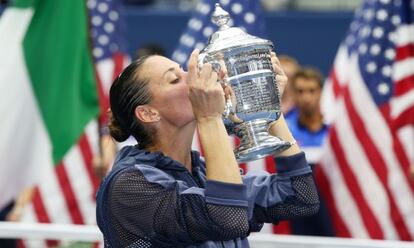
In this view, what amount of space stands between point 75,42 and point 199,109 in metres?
3.73

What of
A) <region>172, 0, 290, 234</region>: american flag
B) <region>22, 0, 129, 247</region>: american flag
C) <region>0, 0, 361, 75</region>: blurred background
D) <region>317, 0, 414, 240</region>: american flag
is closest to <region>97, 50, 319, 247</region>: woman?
<region>172, 0, 290, 234</region>: american flag

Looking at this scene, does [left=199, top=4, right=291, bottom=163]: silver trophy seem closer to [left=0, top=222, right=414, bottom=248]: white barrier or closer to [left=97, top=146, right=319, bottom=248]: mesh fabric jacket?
[left=97, top=146, right=319, bottom=248]: mesh fabric jacket

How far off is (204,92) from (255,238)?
1.64 m

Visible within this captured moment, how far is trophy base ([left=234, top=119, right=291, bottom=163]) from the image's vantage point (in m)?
3.42

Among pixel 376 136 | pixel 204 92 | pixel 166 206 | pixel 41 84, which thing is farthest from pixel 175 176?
pixel 41 84

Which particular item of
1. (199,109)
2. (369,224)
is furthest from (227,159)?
(369,224)

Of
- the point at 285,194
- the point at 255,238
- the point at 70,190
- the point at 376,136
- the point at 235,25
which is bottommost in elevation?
the point at 70,190

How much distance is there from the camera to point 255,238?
4.74m

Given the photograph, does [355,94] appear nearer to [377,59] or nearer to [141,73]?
[377,59]

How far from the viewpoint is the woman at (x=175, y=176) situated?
3207mm

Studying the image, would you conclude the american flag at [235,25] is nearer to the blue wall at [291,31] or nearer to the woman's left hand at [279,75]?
the woman's left hand at [279,75]

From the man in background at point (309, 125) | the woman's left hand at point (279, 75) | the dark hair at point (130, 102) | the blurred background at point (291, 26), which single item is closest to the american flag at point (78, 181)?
the man in background at point (309, 125)

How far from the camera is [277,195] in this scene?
364cm

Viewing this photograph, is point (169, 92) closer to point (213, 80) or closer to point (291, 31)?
point (213, 80)
